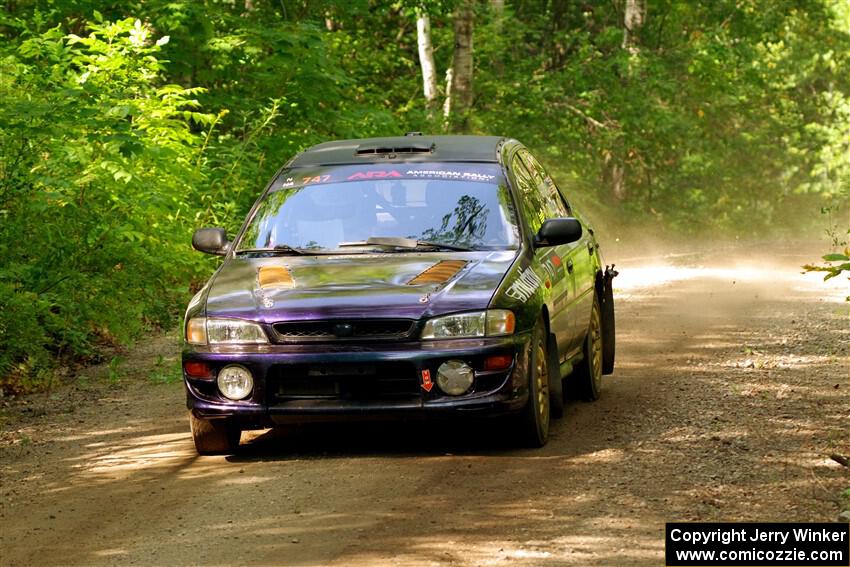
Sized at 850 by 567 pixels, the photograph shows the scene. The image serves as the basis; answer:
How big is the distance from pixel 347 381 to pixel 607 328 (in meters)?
3.75

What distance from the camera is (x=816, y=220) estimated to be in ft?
157

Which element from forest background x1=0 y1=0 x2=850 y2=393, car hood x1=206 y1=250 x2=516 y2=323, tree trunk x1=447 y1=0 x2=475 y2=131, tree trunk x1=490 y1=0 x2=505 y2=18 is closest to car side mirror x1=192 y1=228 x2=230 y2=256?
car hood x1=206 y1=250 x2=516 y2=323

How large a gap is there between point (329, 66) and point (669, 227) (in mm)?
22347

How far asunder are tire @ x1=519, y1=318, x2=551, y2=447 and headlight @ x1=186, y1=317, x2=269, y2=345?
4.96ft

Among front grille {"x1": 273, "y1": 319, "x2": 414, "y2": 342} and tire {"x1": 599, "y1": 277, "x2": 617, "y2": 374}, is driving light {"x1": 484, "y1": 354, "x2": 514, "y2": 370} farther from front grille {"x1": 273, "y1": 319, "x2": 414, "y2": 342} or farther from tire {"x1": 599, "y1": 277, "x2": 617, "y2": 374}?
Answer: tire {"x1": 599, "y1": 277, "x2": 617, "y2": 374}

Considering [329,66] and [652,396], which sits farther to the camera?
[329,66]

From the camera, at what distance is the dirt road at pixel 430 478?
6.46 meters

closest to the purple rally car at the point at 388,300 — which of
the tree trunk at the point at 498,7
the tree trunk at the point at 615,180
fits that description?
the tree trunk at the point at 498,7

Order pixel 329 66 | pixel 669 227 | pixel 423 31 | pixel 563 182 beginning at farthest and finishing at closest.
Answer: pixel 669 227
pixel 563 182
pixel 423 31
pixel 329 66

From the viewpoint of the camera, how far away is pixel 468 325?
8.08 m

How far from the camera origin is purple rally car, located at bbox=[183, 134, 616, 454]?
8062 millimetres

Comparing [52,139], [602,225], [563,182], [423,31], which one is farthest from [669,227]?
[52,139]

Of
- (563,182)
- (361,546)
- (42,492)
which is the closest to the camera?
(361,546)

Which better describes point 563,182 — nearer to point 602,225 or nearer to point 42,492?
point 602,225
